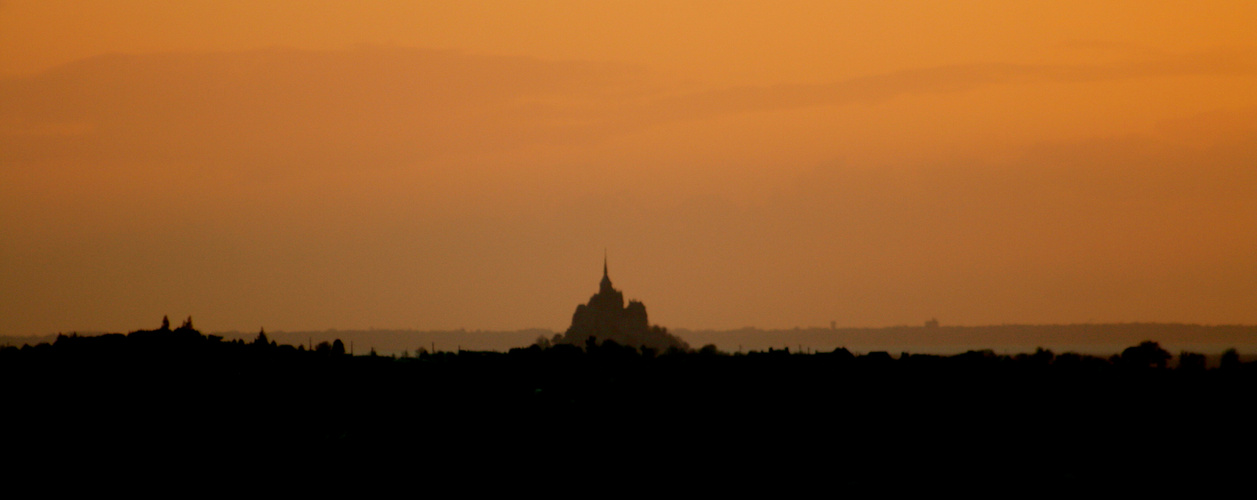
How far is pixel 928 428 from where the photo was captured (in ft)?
338

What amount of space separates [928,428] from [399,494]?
3750 centimetres

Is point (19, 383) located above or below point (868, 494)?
above

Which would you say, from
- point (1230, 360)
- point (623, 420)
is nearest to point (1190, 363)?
point (1230, 360)

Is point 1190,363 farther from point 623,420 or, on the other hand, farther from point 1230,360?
point 623,420

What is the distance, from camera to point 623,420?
110 metres

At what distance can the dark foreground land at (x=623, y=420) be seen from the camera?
88438mm

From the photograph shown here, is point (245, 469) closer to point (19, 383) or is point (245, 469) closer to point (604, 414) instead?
point (19, 383)

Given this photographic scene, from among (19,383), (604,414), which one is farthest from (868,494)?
(19,383)

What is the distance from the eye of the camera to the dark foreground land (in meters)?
88.4

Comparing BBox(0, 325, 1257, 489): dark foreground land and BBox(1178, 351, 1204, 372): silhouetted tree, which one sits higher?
BBox(1178, 351, 1204, 372): silhouetted tree

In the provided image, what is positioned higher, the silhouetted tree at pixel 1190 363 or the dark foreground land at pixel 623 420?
the silhouetted tree at pixel 1190 363

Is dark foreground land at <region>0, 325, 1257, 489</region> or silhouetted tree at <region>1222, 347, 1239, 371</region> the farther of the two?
silhouetted tree at <region>1222, 347, 1239, 371</region>

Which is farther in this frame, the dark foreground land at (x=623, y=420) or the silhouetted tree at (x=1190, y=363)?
the silhouetted tree at (x=1190, y=363)

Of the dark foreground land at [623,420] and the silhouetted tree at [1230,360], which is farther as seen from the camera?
the silhouetted tree at [1230,360]
